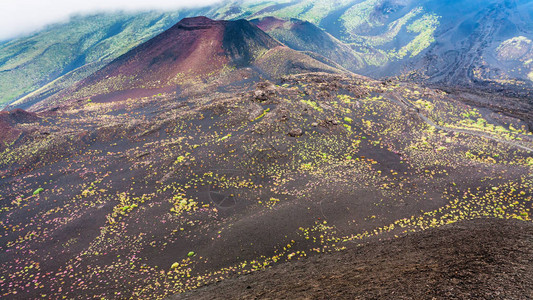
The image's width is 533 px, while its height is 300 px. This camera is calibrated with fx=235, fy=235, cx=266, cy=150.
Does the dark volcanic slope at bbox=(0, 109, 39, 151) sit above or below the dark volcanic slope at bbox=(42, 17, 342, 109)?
below

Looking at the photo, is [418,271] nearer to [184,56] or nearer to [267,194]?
[267,194]

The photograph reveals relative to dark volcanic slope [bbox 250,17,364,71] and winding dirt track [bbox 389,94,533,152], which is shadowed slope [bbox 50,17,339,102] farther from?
winding dirt track [bbox 389,94,533,152]

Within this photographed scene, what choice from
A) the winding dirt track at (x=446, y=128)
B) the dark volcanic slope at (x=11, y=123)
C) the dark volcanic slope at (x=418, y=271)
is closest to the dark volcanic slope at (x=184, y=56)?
the dark volcanic slope at (x=11, y=123)

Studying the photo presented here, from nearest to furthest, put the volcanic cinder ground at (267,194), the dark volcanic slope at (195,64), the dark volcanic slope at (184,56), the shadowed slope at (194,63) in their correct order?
the volcanic cinder ground at (267,194)
the dark volcanic slope at (195,64)
the shadowed slope at (194,63)
the dark volcanic slope at (184,56)

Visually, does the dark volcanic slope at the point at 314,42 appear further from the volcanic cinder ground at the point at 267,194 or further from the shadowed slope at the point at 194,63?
the volcanic cinder ground at the point at 267,194

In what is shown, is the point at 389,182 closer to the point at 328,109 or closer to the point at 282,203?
the point at 282,203

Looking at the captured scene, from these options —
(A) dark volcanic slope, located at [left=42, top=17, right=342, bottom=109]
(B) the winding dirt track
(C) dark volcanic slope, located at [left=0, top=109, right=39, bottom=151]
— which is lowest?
(B) the winding dirt track

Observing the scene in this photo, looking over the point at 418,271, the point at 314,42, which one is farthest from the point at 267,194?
the point at 314,42

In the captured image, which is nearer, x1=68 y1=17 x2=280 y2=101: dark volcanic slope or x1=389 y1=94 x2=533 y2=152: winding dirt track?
x1=389 y1=94 x2=533 y2=152: winding dirt track

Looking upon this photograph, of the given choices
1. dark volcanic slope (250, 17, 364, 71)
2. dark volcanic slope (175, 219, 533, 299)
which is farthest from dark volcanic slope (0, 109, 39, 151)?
dark volcanic slope (250, 17, 364, 71)
